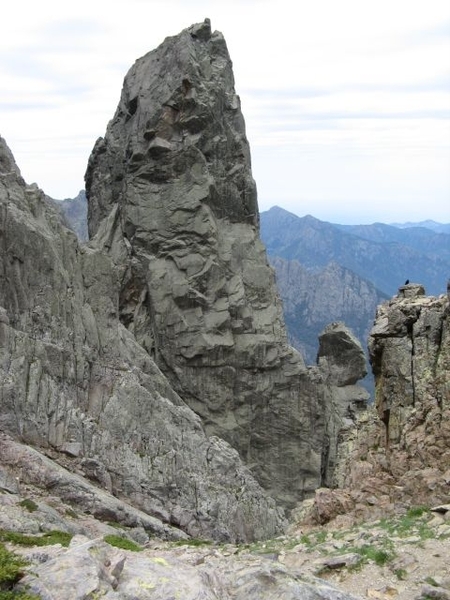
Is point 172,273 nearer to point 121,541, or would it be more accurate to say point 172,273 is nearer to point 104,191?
point 104,191

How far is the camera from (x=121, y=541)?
26.4 m

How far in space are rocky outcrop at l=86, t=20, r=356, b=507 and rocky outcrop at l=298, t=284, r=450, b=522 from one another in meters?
34.9

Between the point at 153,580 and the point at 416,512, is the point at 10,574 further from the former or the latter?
the point at 416,512

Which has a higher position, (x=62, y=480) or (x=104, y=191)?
(x=104, y=191)

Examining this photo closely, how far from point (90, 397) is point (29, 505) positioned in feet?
43.0

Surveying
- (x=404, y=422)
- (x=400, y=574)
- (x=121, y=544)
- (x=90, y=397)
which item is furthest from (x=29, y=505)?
(x=404, y=422)

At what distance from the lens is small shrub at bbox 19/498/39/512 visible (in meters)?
28.7

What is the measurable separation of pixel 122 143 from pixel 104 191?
243 inches

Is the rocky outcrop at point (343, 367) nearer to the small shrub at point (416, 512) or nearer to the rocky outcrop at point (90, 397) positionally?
the rocky outcrop at point (90, 397)

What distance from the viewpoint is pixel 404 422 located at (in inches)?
1280

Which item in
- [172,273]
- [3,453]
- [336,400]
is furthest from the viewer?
[336,400]

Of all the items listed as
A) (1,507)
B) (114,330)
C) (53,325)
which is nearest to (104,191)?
(114,330)

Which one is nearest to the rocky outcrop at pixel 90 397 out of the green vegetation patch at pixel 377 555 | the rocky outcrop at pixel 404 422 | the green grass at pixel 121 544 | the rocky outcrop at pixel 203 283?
the green grass at pixel 121 544

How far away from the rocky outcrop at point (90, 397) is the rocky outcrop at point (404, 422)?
37.6ft
